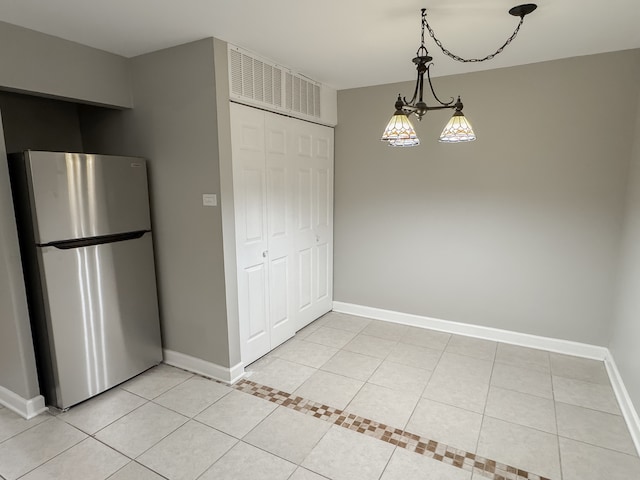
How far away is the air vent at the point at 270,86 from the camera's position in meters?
2.52

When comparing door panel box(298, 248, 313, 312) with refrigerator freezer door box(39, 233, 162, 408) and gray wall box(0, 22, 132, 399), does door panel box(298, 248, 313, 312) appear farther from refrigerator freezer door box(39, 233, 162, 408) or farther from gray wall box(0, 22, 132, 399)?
gray wall box(0, 22, 132, 399)

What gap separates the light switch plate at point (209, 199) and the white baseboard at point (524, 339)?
2124mm

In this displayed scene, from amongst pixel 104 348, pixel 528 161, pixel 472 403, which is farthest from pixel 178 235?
pixel 528 161

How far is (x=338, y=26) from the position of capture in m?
2.19

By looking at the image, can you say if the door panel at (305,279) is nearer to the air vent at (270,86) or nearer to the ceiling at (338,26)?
the air vent at (270,86)

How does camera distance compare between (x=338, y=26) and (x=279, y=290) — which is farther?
(x=279, y=290)

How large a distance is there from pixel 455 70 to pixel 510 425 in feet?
9.10

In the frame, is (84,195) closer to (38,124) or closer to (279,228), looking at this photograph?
(38,124)

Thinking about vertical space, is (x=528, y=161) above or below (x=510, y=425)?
above

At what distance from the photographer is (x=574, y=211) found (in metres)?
2.92

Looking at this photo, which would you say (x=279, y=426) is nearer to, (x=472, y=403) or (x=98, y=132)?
(x=472, y=403)

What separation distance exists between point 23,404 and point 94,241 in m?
1.12

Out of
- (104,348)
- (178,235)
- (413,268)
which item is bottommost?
(104,348)

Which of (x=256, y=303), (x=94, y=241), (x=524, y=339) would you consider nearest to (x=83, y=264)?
(x=94, y=241)
